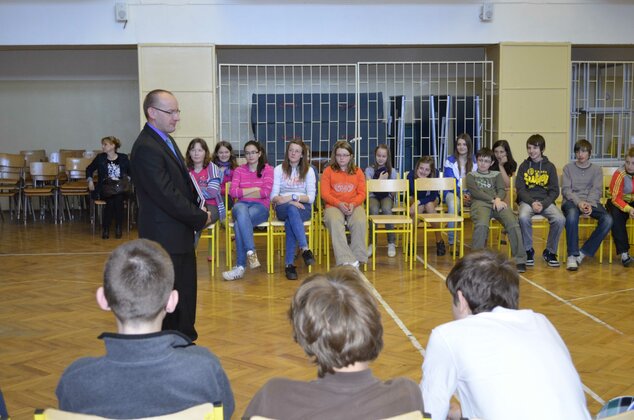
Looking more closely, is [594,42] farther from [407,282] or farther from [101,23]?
[101,23]

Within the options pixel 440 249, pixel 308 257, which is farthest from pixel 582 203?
pixel 308 257

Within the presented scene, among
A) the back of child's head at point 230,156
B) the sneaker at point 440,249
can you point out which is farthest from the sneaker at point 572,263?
the back of child's head at point 230,156

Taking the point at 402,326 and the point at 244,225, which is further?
the point at 244,225

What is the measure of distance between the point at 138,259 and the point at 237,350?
7.96 ft

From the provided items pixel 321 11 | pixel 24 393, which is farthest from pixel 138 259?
pixel 321 11

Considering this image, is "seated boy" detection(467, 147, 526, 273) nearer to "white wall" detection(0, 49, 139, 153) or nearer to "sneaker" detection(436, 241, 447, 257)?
"sneaker" detection(436, 241, 447, 257)

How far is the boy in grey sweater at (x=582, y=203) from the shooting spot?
6937 millimetres

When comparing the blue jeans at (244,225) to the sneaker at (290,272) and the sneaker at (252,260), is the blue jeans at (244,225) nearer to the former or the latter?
the sneaker at (252,260)

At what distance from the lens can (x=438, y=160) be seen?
10430mm

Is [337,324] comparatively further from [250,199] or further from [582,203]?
[582,203]

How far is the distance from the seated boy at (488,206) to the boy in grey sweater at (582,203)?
1.62 ft

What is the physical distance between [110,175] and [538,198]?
5051 millimetres

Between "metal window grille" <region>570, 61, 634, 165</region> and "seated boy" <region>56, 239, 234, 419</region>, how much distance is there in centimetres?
988

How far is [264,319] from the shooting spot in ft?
16.6
